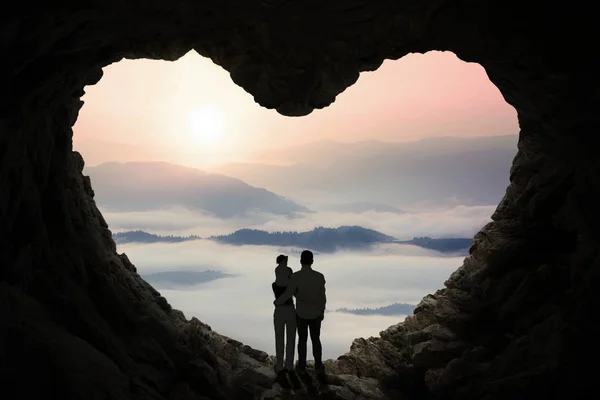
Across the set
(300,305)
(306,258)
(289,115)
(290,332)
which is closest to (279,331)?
(290,332)

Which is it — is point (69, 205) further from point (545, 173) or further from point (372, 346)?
point (545, 173)

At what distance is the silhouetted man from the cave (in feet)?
1.82

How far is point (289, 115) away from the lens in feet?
23.2

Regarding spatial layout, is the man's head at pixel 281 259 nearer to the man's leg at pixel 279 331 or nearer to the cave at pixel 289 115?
the man's leg at pixel 279 331

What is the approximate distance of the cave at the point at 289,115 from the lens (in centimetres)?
569

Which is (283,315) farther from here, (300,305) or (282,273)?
(282,273)

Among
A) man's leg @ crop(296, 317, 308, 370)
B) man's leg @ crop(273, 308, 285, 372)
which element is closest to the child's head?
man's leg @ crop(273, 308, 285, 372)

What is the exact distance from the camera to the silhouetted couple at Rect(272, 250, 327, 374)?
23.2ft

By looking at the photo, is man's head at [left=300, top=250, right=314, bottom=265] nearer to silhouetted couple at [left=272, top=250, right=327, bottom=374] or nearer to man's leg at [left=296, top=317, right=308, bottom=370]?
silhouetted couple at [left=272, top=250, right=327, bottom=374]

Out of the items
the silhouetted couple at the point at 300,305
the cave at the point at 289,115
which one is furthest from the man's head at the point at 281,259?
the cave at the point at 289,115

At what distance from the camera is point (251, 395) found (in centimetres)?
713

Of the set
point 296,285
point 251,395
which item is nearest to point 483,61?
point 296,285

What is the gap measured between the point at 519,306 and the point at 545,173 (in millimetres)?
1943

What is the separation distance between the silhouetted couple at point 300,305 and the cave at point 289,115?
2.08ft
